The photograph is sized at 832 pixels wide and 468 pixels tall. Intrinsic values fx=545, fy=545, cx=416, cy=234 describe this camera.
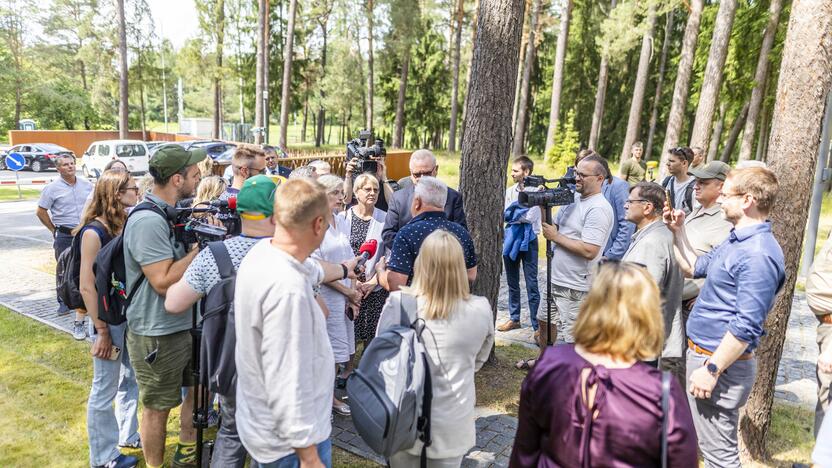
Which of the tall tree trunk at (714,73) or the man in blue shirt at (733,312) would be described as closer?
the man in blue shirt at (733,312)

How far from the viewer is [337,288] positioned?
4.23 m

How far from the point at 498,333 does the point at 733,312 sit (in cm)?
379

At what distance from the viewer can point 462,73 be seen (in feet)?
144

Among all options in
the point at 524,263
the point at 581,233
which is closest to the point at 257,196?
the point at 581,233

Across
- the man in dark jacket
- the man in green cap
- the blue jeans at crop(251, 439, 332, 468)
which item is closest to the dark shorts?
the man in green cap

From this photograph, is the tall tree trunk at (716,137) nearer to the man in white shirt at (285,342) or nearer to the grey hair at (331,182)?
the grey hair at (331,182)

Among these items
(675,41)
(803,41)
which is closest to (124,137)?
(803,41)

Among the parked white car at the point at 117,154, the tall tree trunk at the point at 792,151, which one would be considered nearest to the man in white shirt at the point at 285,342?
the tall tree trunk at the point at 792,151

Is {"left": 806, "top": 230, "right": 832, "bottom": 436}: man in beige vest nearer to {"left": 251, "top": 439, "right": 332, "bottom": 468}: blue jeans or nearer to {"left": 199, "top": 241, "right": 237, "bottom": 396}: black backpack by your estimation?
{"left": 251, "top": 439, "right": 332, "bottom": 468}: blue jeans

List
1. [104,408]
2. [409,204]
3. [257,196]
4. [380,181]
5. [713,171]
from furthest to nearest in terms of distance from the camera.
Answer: [380,181]
[409,204]
[713,171]
[104,408]
[257,196]

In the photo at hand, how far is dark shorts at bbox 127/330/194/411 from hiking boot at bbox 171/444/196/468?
42cm

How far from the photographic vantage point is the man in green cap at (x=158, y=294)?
10.2ft

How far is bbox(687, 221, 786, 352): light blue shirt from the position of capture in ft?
9.50

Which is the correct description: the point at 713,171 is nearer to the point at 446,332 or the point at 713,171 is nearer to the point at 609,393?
the point at 446,332
